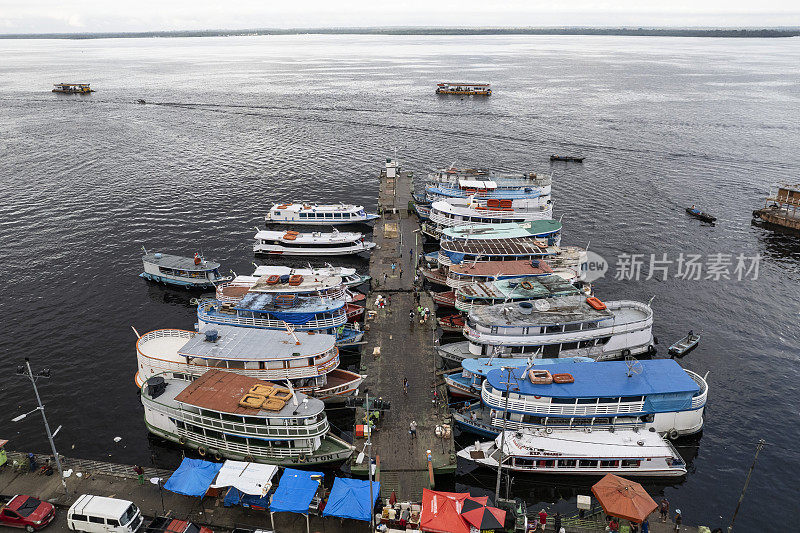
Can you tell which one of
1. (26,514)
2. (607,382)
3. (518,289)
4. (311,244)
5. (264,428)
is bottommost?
(26,514)

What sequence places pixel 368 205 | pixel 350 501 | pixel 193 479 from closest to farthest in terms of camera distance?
pixel 350 501 → pixel 193 479 → pixel 368 205

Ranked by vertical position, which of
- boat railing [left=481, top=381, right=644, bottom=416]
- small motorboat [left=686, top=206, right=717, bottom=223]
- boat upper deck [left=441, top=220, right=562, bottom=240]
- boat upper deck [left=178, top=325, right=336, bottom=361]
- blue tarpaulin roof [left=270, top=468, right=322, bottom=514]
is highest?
boat upper deck [left=441, top=220, right=562, bottom=240]

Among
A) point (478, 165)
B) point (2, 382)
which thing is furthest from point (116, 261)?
point (478, 165)

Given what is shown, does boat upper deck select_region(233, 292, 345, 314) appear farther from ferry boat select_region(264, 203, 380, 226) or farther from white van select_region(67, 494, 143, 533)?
ferry boat select_region(264, 203, 380, 226)

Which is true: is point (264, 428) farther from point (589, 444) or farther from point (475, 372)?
point (589, 444)

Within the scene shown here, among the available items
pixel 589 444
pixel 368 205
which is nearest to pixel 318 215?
pixel 368 205

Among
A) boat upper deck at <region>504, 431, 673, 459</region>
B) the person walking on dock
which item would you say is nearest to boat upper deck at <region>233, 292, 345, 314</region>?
the person walking on dock

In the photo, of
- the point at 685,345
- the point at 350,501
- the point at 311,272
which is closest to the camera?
the point at 350,501
